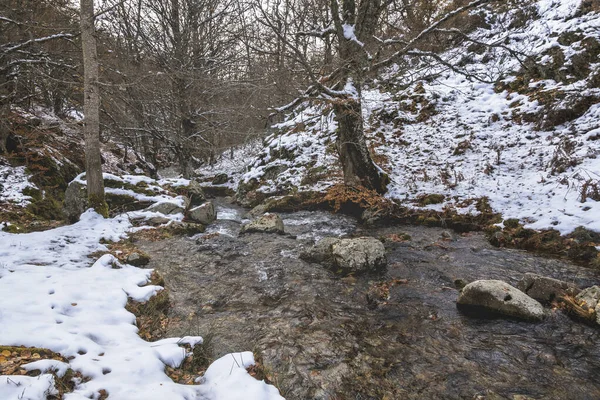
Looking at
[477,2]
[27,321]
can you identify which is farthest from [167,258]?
[477,2]

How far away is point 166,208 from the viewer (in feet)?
31.1

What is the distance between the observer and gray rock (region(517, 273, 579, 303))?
421 cm

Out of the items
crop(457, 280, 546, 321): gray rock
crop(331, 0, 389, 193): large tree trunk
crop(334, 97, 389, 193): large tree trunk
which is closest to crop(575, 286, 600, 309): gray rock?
crop(457, 280, 546, 321): gray rock

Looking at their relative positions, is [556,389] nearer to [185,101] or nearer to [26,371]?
[26,371]

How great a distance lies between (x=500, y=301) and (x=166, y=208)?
29.0 ft

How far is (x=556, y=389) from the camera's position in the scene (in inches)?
114

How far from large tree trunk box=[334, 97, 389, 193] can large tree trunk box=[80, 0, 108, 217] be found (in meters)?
6.55

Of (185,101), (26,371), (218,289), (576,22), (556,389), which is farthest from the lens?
(185,101)

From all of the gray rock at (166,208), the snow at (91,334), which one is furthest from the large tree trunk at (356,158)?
the snow at (91,334)

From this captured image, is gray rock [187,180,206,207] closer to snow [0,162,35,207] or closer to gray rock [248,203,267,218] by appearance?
gray rock [248,203,267,218]

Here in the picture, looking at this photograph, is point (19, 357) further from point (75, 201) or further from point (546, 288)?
point (75, 201)

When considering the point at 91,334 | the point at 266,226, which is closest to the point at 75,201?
the point at 266,226

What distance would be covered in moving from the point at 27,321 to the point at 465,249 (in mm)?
7091

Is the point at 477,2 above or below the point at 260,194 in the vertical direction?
above
